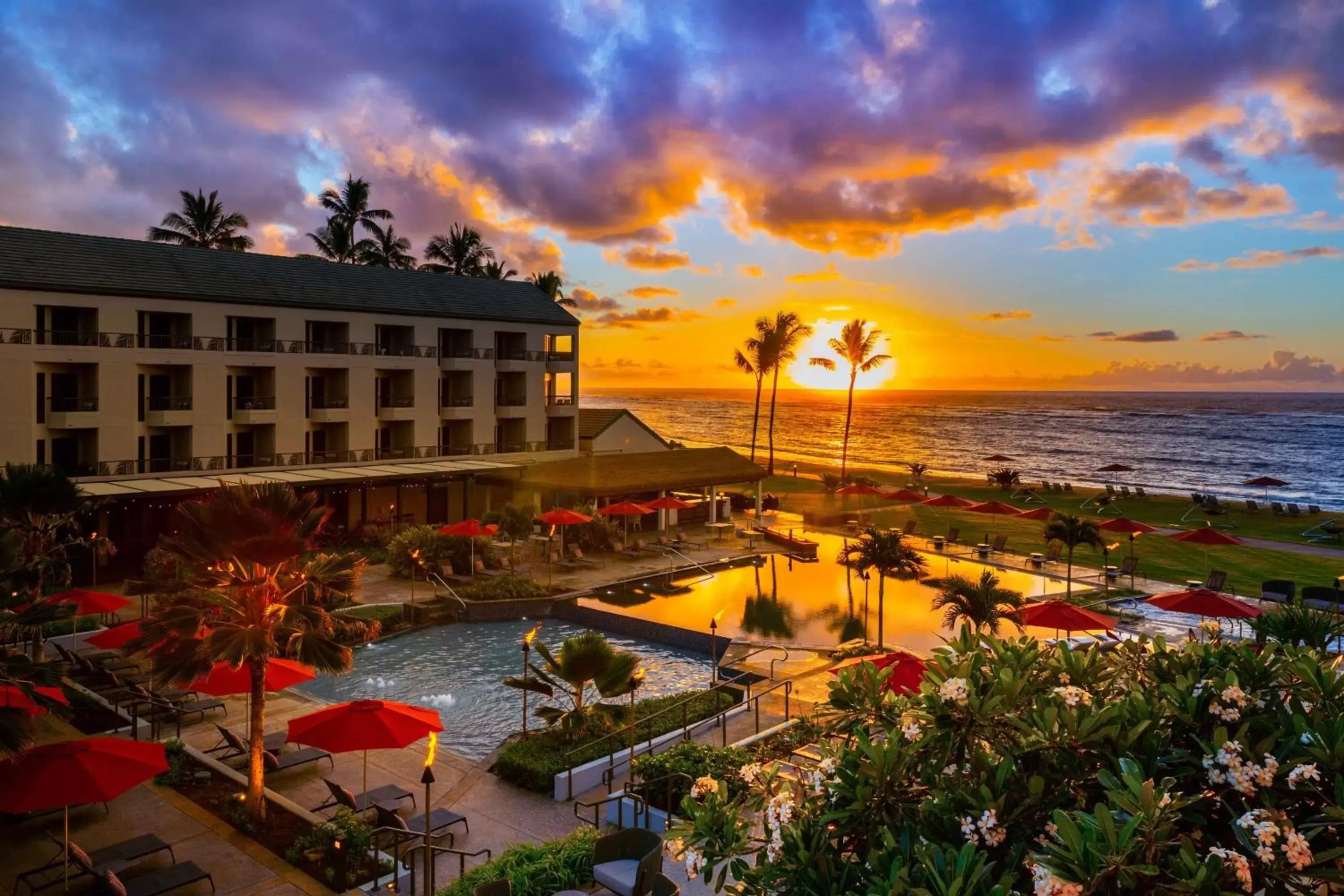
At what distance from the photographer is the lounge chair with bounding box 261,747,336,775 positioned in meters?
14.9

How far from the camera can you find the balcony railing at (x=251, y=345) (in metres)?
37.1

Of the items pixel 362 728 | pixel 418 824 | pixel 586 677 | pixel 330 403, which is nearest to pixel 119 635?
pixel 362 728

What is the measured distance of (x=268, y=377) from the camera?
38562 millimetres

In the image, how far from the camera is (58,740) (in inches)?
653

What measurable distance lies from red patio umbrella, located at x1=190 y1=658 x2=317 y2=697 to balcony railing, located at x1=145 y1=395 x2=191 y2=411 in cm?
2506

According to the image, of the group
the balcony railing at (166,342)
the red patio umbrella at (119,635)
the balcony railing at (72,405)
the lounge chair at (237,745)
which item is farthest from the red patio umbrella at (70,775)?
the balcony railing at (166,342)

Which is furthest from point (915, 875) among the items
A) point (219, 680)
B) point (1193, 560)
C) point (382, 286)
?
point (382, 286)

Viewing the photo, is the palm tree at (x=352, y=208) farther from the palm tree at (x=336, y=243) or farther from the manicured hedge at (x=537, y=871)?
the manicured hedge at (x=537, y=871)

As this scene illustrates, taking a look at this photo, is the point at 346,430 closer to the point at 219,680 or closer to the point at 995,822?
the point at 219,680

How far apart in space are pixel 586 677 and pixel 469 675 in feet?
23.7

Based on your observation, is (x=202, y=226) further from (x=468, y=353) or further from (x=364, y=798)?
(x=364, y=798)

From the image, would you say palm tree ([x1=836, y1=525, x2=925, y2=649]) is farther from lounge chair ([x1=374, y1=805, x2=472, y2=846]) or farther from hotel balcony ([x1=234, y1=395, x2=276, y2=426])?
hotel balcony ([x1=234, y1=395, x2=276, y2=426])

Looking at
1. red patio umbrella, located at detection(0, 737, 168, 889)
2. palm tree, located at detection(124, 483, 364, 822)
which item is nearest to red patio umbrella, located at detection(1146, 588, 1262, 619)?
palm tree, located at detection(124, 483, 364, 822)

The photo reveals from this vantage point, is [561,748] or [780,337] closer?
[561,748]
